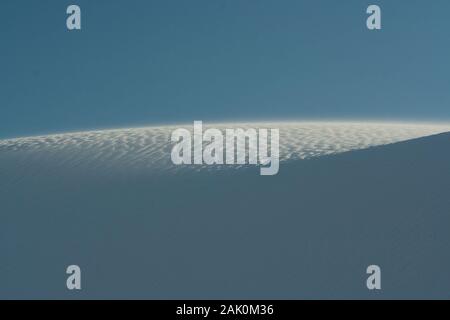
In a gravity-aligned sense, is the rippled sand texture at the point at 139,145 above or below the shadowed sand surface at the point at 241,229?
above

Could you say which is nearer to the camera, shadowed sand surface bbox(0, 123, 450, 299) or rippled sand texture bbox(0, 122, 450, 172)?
shadowed sand surface bbox(0, 123, 450, 299)

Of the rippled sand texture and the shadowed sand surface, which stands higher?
the rippled sand texture

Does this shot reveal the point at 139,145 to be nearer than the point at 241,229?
No
